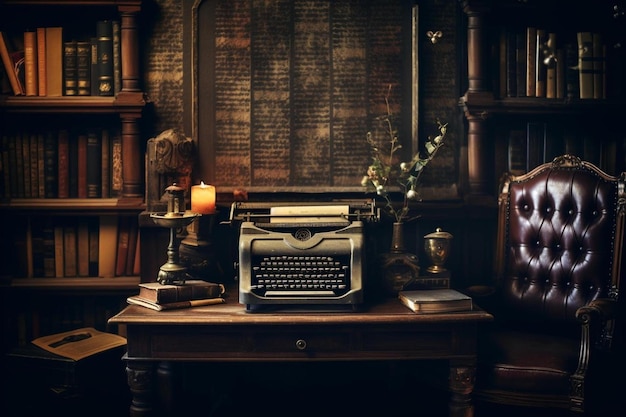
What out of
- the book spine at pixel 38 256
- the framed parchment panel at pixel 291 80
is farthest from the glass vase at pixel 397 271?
the book spine at pixel 38 256

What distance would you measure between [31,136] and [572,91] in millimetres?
2597

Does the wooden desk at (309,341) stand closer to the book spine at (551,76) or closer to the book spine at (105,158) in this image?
the book spine at (105,158)

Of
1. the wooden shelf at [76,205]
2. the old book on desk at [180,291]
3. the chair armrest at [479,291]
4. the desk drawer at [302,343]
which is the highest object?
the wooden shelf at [76,205]

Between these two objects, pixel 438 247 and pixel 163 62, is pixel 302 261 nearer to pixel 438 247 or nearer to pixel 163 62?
pixel 438 247

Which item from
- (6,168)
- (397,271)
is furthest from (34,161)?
(397,271)

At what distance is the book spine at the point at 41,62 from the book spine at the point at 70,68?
0.09 meters

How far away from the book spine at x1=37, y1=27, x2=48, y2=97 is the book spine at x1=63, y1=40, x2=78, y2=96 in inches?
3.6

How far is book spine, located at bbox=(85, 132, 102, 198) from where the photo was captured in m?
3.55

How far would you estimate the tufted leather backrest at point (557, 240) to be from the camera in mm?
3070

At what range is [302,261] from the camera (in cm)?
292

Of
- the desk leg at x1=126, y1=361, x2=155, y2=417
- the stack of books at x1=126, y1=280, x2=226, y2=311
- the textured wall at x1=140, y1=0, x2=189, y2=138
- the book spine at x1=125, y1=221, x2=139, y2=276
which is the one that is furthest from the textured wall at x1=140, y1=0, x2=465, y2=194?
the desk leg at x1=126, y1=361, x2=155, y2=417

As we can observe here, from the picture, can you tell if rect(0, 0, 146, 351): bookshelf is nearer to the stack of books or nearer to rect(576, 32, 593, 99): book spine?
the stack of books

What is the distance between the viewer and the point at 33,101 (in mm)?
3453

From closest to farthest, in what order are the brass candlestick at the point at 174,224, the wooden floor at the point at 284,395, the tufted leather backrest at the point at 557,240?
the brass candlestick at the point at 174,224 → the tufted leather backrest at the point at 557,240 → the wooden floor at the point at 284,395
